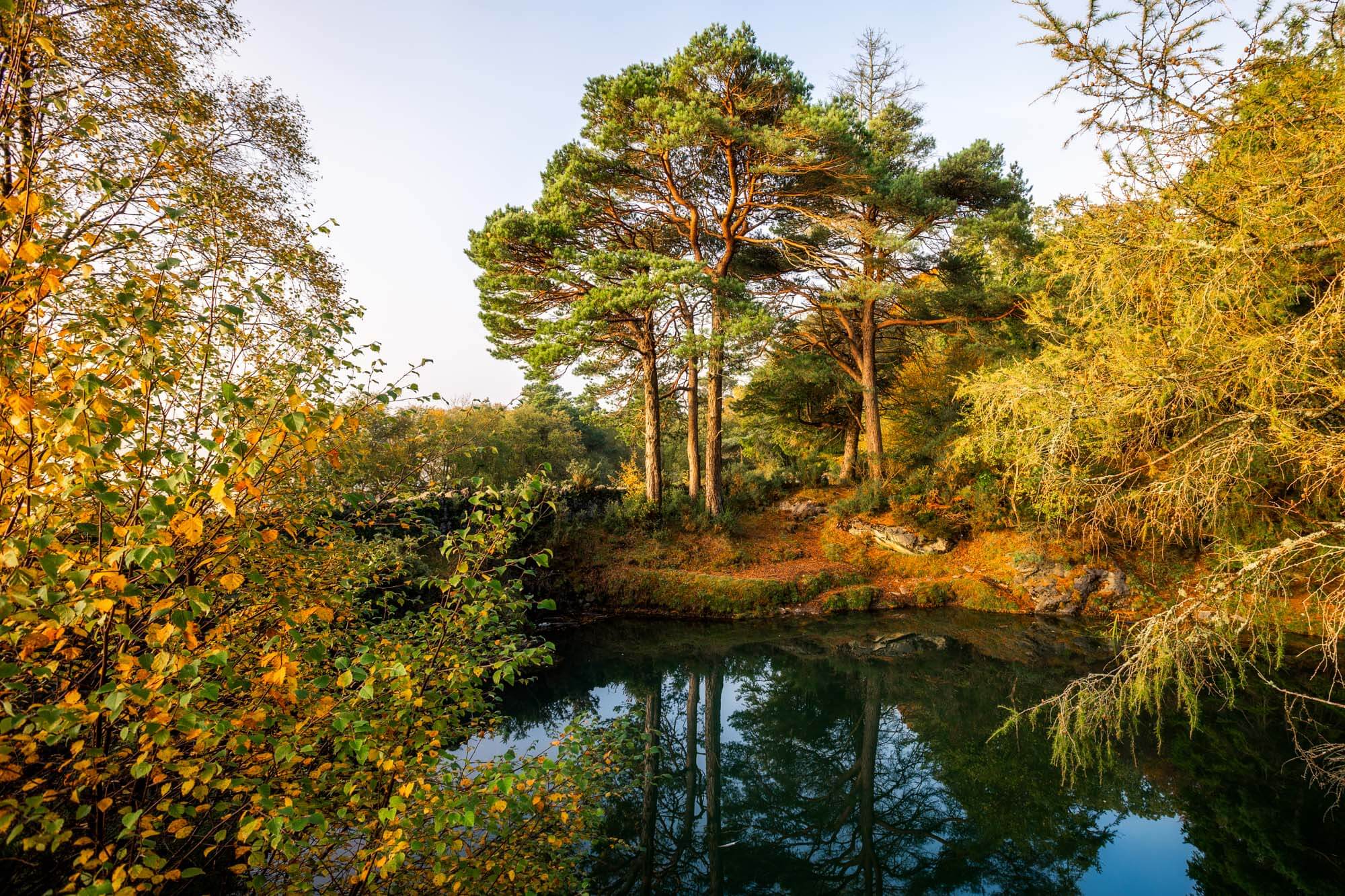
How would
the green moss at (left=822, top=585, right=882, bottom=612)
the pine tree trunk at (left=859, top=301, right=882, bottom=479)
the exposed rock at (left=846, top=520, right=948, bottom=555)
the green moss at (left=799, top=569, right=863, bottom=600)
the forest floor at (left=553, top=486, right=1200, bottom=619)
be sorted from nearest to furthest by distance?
the forest floor at (left=553, top=486, right=1200, bottom=619)
the green moss at (left=822, top=585, right=882, bottom=612)
the green moss at (left=799, top=569, right=863, bottom=600)
the exposed rock at (left=846, top=520, right=948, bottom=555)
the pine tree trunk at (left=859, top=301, right=882, bottom=479)

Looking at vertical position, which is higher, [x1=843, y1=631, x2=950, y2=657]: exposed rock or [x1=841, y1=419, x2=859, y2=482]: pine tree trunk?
[x1=841, y1=419, x2=859, y2=482]: pine tree trunk

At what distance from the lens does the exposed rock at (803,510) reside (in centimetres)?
1594

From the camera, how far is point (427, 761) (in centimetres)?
253

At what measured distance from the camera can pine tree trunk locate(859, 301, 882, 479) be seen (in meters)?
15.7

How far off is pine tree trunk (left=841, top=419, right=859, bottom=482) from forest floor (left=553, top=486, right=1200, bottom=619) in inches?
90.6

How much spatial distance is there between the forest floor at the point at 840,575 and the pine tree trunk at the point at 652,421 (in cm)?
119

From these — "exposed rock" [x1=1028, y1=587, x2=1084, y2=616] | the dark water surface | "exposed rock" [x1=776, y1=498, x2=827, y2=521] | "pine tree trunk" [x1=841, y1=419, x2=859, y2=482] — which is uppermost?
"pine tree trunk" [x1=841, y1=419, x2=859, y2=482]

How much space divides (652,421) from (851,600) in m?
6.54

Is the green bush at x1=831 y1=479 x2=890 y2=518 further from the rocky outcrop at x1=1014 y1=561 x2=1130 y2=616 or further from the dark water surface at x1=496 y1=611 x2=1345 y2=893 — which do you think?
the dark water surface at x1=496 y1=611 x2=1345 y2=893

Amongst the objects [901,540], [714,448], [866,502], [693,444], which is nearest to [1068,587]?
[901,540]

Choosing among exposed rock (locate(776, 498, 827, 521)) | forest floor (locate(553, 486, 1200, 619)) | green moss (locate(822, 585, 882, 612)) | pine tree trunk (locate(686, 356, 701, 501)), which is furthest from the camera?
exposed rock (locate(776, 498, 827, 521))

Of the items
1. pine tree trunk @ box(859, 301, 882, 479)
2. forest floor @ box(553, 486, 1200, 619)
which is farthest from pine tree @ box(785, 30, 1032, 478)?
forest floor @ box(553, 486, 1200, 619)

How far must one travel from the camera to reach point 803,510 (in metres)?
16.0

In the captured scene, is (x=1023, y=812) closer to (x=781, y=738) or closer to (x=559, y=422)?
(x=781, y=738)
